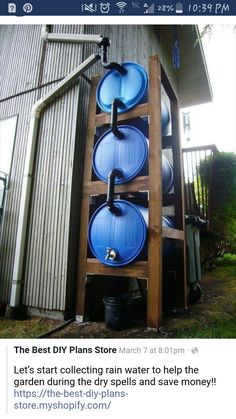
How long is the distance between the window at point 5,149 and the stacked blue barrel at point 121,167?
5.73 ft

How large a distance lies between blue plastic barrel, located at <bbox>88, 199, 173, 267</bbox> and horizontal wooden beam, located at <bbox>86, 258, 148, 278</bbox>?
0.07m

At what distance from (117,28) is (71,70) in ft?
6.02

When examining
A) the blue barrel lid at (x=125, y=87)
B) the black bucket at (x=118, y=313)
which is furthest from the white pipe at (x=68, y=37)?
the black bucket at (x=118, y=313)

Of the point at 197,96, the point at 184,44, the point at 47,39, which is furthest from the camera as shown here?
the point at 197,96

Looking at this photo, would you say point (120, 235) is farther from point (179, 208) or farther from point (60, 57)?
point (60, 57)

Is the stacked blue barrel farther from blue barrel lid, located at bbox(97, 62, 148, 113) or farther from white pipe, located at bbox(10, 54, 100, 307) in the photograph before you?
white pipe, located at bbox(10, 54, 100, 307)

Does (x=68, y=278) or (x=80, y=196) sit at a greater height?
(x=80, y=196)

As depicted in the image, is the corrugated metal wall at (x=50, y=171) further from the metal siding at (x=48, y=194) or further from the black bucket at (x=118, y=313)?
the black bucket at (x=118, y=313)

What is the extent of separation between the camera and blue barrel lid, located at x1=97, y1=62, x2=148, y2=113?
3.18m

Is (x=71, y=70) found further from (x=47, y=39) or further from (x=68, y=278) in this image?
(x=68, y=278)

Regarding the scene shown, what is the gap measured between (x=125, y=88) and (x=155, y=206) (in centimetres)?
155
